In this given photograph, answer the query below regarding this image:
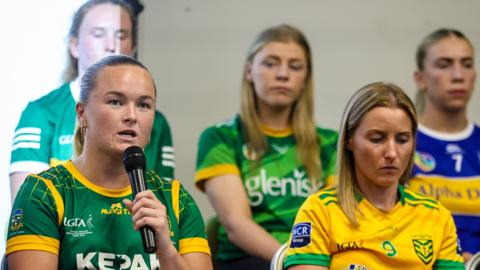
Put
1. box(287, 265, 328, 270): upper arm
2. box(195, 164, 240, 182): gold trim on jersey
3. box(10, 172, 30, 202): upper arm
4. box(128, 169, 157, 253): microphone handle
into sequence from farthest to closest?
box(195, 164, 240, 182): gold trim on jersey → box(10, 172, 30, 202): upper arm → box(287, 265, 328, 270): upper arm → box(128, 169, 157, 253): microphone handle

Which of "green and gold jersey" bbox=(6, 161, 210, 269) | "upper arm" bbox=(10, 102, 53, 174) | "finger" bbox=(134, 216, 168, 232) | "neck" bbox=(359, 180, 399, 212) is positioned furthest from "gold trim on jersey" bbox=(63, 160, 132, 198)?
"neck" bbox=(359, 180, 399, 212)

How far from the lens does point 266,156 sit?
2.92 metres

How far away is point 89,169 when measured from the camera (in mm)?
1932

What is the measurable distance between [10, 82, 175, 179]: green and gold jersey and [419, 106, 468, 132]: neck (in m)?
1.17

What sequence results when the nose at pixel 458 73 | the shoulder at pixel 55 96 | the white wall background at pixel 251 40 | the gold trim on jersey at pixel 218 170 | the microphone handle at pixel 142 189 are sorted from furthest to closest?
the white wall background at pixel 251 40
the nose at pixel 458 73
the gold trim on jersey at pixel 218 170
the shoulder at pixel 55 96
the microphone handle at pixel 142 189

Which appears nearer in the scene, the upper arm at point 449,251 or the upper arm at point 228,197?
the upper arm at point 449,251

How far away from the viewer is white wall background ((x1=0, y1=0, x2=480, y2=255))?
3650 millimetres

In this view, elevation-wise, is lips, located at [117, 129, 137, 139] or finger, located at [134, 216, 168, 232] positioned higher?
lips, located at [117, 129, 137, 139]

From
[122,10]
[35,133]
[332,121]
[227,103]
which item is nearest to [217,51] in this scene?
[227,103]

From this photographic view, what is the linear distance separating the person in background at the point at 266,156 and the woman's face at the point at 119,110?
0.91m

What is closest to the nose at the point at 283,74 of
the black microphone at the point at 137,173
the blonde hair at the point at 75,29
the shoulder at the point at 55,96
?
the blonde hair at the point at 75,29

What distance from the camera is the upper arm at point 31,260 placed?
5.74 feet

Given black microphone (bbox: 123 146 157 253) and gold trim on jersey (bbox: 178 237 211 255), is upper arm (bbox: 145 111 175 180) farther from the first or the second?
black microphone (bbox: 123 146 157 253)

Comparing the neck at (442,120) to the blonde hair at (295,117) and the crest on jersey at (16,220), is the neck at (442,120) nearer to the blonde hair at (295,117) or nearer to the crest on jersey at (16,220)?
the blonde hair at (295,117)
